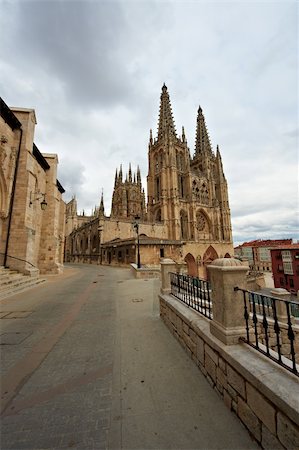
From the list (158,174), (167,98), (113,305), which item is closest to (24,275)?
(113,305)

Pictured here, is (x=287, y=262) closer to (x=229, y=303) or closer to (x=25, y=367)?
(x=229, y=303)

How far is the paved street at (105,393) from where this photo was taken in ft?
6.35

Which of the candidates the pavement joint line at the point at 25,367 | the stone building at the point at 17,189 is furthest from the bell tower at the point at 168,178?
the pavement joint line at the point at 25,367

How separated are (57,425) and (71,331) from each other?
265 cm

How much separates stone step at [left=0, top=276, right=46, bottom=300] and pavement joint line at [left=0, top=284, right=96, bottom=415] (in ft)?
16.9

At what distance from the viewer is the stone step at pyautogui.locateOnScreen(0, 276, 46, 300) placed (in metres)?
8.38

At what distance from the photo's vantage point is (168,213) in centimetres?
4053

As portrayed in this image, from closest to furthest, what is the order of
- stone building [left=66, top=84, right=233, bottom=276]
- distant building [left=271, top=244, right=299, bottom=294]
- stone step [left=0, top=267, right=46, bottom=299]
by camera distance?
1. stone step [left=0, top=267, right=46, bottom=299]
2. distant building [left=271, top=244, right=299, bottom=294]
3. stone building [left=66, top=84, right=233, bottom=276]

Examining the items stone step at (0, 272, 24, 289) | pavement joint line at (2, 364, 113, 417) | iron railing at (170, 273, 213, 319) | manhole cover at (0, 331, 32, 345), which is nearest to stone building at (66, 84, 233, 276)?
stone step at (0, 272, 24, 289)

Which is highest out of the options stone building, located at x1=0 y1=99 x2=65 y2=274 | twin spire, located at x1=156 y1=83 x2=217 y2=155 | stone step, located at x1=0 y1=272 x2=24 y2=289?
twin spire, located at x1=156 y1=83 x2=217 y2=155

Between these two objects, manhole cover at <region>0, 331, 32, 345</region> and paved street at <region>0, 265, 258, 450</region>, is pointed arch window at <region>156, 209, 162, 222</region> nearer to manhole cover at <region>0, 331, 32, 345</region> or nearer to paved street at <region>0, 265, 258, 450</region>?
paved street at <region>0, 265, 258, 450</region>

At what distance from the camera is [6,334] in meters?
4.37

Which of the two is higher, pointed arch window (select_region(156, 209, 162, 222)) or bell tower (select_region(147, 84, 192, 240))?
bell tower (select_region(147, 84, 192, 240))

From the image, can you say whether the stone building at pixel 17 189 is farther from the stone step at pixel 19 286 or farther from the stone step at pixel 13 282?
the stone step at pixel 19 286
